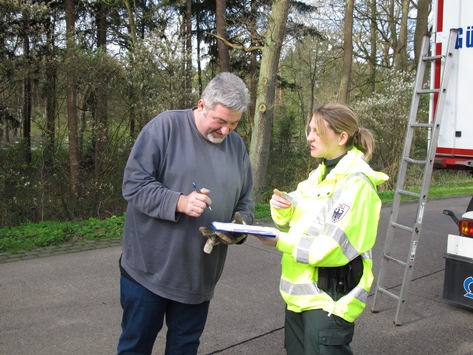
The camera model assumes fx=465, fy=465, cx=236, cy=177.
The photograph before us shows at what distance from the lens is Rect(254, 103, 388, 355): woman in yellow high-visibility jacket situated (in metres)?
2.05

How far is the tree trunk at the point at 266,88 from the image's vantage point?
9.84 meters

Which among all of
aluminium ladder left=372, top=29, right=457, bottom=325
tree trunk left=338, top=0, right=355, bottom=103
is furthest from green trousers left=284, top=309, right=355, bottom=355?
tree trunk left=338, top=0, right=355, bottom=103

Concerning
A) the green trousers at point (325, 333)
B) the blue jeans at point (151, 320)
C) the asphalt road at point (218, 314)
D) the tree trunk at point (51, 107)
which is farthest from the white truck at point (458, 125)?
the tree trunk at point (51, 107)

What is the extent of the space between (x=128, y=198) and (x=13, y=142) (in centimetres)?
712

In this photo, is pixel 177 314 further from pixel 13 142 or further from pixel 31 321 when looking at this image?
pixel 13 142

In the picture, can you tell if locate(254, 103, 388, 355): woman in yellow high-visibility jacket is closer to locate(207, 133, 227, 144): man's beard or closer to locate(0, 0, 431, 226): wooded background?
locate(207, 133, 227, 144): man's beard

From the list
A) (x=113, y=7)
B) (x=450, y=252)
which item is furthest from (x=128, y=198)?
(x=113, y=7)

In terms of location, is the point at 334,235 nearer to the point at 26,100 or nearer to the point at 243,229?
the point at 243,229

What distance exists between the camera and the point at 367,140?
94.0 inches

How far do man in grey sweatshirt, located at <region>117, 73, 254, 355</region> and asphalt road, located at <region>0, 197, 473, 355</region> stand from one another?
4.63 ft

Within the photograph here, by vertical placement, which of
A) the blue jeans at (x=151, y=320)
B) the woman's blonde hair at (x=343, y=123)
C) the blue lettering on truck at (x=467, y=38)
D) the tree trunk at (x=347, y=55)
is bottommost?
the blue jeans at (x=151, y=320)

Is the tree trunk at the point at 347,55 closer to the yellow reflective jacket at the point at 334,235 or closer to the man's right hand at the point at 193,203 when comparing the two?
the yellow reflective jacket at the point at 334,235

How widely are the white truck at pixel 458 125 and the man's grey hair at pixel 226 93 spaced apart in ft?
10.2

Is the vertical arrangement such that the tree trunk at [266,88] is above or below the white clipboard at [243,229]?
above
